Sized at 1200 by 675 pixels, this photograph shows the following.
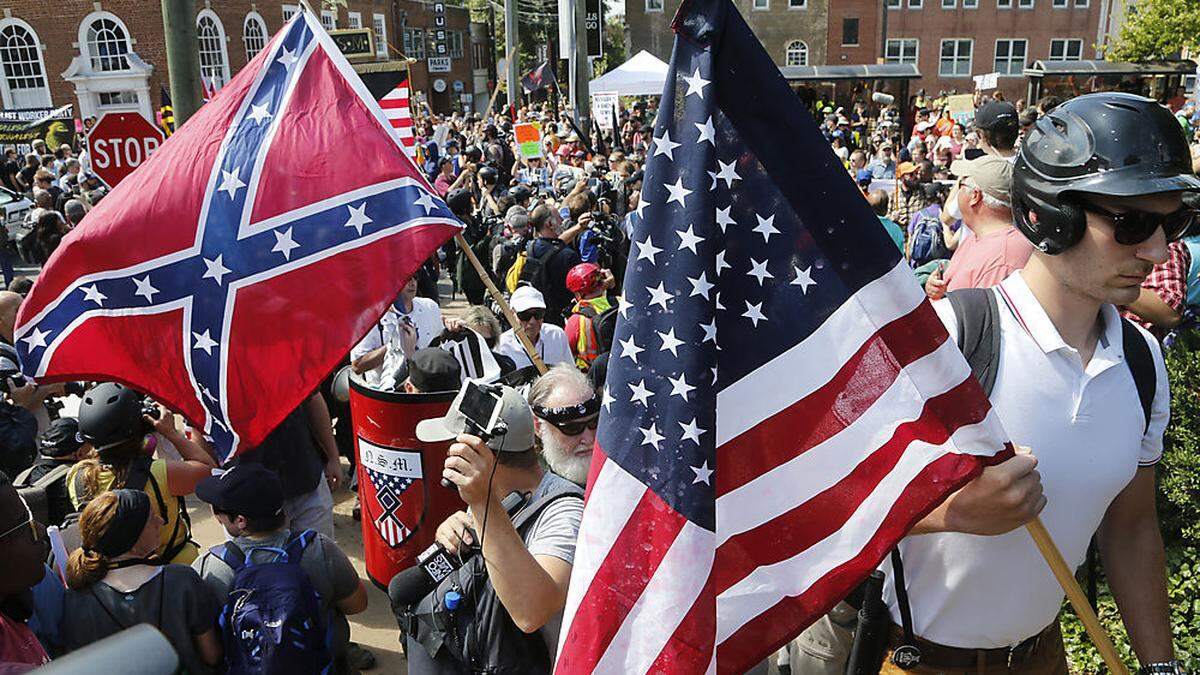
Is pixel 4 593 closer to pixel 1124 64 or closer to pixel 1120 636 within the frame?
pixel 1120 636

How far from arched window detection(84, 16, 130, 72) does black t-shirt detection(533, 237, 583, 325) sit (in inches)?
1451

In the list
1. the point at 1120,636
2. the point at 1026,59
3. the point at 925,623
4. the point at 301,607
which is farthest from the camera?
the point at 1026,59

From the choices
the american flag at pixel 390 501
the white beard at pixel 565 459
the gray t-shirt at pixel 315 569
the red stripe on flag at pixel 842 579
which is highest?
the red stripe on flag at pixel 842 579

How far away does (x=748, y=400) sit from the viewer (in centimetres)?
194

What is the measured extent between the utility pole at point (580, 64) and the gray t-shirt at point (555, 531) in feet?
56.0

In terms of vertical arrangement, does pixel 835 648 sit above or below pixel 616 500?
below

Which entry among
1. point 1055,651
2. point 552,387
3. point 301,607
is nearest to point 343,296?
point 552,387

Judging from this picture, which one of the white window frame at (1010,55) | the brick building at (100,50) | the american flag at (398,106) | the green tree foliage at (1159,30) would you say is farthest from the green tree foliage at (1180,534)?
the white window frame at (1010,55)

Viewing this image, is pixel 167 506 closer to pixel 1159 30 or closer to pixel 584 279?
pixel 584 279

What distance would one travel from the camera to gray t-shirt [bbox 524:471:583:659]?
8.61ft

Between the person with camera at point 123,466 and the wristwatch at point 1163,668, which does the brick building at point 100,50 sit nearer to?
the person with camera at point 123,466

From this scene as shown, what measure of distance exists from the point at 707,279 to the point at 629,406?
309mm

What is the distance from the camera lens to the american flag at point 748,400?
6.14 feet

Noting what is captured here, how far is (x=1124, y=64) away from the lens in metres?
33.8
